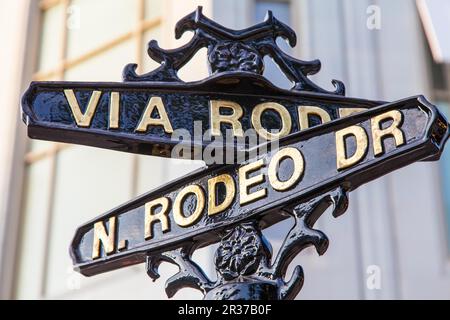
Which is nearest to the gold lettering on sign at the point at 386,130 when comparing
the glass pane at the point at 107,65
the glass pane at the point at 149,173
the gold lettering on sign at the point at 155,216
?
the gold lettering on sign at the point at 155,216

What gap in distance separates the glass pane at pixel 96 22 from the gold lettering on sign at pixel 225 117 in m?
8.82

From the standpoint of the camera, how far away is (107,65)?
1173 centimetres

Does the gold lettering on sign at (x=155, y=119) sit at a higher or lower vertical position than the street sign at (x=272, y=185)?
higher

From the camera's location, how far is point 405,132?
2.78 meters

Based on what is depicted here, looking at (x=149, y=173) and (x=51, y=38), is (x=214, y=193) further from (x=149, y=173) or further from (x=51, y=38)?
(x=51, y=38)

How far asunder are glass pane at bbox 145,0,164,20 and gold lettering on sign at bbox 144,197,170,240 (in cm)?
863

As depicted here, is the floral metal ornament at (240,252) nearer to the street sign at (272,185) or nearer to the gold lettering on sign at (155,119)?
the street sign at (272,185)

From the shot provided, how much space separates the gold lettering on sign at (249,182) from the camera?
2893 mm

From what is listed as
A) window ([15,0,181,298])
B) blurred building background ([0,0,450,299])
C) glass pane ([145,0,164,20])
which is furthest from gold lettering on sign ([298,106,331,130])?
glass pane ([145,0,164,20])

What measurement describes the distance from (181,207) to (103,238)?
0.99 feet

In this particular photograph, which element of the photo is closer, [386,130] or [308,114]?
[386,130]

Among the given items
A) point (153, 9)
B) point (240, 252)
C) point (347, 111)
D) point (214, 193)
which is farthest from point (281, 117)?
point (153, 9)

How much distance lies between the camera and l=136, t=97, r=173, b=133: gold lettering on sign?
303 centimetres

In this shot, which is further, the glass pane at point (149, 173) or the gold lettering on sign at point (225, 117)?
the glass pane at point (149, 173)
